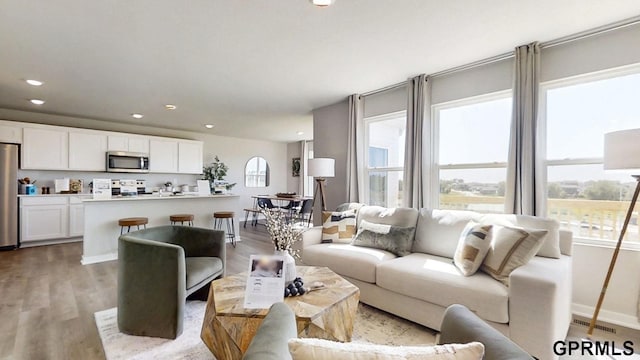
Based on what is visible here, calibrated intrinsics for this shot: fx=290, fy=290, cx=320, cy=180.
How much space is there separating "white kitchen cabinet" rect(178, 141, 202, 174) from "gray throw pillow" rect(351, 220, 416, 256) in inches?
211

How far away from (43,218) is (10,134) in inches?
59.4

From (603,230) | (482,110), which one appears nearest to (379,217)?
(482,110)

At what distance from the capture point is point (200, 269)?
2.51 m

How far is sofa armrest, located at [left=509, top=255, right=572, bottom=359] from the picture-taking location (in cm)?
179

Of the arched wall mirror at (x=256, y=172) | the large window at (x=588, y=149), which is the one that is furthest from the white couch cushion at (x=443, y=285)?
the arched wall mirror at (x=256, y=172)

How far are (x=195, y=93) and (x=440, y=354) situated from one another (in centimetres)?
447

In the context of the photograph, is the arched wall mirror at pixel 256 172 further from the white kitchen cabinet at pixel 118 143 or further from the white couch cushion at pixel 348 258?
the white couch cushion at pixel 348 258

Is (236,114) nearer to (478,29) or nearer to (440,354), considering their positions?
(478,29)

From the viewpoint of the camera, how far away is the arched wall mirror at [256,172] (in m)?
8.64

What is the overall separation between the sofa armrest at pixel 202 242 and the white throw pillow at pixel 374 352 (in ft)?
7.94

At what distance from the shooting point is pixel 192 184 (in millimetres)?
7492

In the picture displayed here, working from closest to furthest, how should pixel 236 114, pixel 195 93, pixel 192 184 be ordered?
pixel 195 93, pixel 236 114, pixel 192 184

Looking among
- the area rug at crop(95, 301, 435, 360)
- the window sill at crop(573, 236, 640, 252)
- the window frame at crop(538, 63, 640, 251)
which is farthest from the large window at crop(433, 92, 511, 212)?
the area rug at crop(95, 301, 435, 360)

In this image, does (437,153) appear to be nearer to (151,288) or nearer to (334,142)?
(334,142)
